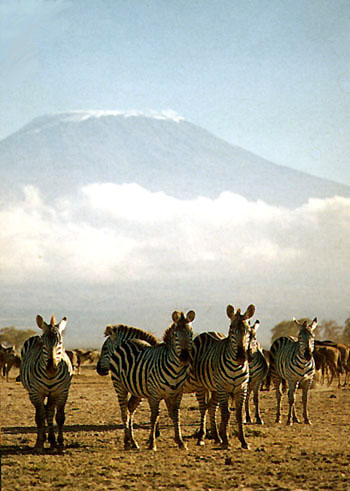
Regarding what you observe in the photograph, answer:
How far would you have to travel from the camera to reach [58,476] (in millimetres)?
10555

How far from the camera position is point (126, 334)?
629 inches

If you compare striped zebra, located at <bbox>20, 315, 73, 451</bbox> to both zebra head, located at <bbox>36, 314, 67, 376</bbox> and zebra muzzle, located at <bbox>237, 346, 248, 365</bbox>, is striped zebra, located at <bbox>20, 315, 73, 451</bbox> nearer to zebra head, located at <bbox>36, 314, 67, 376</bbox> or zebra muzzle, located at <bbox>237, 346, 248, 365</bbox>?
zebra head, located at <bbox>36, 314, 67, 376</bbox>

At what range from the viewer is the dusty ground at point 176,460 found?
404 inches

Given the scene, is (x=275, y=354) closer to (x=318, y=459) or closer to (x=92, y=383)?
(x=318, y=459)

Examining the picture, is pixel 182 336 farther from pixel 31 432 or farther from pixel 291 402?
pixel 291 402

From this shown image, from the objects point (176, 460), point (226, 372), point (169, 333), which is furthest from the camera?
point (169, 333)

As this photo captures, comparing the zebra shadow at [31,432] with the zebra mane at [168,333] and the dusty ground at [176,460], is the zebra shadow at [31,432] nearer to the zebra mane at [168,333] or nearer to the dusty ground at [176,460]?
the dusty ground at [176,460]

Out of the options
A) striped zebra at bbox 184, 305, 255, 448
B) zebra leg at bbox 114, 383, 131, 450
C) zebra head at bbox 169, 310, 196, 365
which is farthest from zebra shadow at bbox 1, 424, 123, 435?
zebra head at bbox 169, 310, 196, 365

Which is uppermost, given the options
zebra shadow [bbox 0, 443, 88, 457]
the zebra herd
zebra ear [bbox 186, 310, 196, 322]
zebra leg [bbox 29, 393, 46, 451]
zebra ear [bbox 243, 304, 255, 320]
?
zebra ear [bbox 243, 304, 255, 320]

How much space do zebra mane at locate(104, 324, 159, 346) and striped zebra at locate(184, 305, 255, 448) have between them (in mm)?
1846

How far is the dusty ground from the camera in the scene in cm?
1027

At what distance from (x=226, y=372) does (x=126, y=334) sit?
3.72m

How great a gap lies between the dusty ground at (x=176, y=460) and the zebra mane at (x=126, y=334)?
2225 mm

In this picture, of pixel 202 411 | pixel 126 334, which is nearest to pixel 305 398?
pixel 202 411
